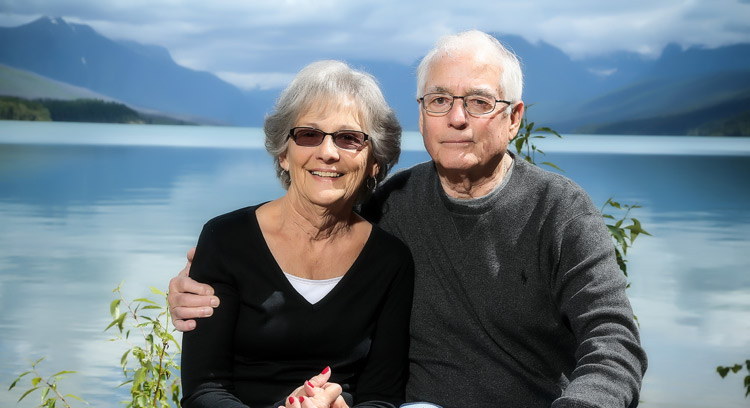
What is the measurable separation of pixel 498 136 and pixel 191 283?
2.92 feet

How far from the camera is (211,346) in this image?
6.97 ft

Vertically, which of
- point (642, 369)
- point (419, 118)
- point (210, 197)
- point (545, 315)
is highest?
point (210, 197)

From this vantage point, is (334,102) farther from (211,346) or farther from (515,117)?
(211,346)

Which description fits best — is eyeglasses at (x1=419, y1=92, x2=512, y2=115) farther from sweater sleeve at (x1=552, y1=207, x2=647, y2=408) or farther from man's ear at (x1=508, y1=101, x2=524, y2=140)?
sweater sleeve at (x1=552, y1=207, x2=647, y2=408)

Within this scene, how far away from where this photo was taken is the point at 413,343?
8.03 feet

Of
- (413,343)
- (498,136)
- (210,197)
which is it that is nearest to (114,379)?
(413,343)

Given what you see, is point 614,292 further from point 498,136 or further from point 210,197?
point 210,197

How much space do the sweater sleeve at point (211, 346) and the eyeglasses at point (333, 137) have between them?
34 centimetres

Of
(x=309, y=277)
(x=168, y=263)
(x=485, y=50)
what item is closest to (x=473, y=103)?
(x=485, y=50)

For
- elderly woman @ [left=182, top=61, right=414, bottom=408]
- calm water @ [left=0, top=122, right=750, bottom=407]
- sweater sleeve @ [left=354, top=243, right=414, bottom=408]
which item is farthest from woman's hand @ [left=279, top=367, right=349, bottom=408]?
calm water @ [left=0, top=122, right=750, bottom=407]

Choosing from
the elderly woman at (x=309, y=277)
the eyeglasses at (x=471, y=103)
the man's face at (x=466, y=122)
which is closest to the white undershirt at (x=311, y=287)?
the elderly woman at (x=309, y=277)

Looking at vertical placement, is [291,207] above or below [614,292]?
above

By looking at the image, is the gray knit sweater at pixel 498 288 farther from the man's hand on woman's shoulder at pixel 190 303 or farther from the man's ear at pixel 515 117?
the man's hand on woman's shoulder at pixel 190 303

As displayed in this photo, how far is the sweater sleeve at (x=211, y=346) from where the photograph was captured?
6.94ft
